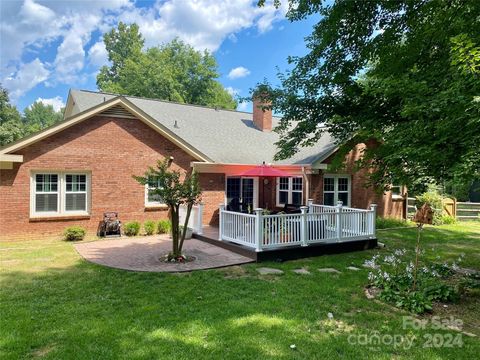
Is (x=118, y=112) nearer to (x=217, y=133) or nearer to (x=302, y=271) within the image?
(x=217, y=133)

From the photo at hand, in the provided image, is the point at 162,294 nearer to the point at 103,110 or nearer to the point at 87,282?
the point at 87,282

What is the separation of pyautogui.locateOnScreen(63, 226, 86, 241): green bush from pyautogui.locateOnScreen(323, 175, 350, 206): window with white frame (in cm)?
1052

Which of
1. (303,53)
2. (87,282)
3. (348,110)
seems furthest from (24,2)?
(348,110)

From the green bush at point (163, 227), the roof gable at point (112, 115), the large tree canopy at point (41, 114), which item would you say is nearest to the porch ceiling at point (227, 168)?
the roof gable at point (112, 115)

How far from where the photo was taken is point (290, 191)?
16.0 metres

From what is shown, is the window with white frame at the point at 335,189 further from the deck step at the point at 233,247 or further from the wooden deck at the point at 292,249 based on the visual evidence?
the deck step at the point at 233,247

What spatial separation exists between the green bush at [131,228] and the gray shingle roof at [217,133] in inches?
172

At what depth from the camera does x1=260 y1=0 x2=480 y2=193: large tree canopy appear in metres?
5.49

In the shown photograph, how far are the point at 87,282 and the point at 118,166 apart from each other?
6859 millimetres

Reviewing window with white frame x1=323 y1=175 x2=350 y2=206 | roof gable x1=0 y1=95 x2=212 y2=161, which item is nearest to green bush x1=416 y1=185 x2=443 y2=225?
window with white frame x1=323 y1=175 x2=350 y2=206

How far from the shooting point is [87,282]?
675 cm

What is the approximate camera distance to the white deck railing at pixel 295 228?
357 inches

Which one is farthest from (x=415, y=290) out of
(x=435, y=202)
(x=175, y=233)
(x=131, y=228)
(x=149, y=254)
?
(x=435, y=202)

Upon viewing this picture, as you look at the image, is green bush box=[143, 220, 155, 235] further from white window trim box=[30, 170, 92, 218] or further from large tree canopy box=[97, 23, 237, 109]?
large tree canopy box=[97, 23, 237, 109]
